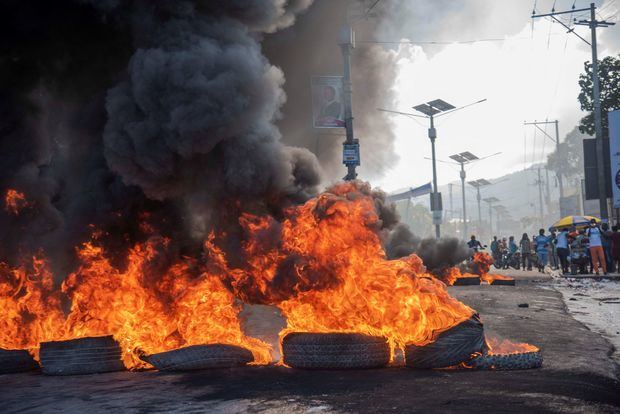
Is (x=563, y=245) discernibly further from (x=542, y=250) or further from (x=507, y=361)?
(x=507, y=361)

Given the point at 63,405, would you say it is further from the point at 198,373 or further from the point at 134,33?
the point at 134,33

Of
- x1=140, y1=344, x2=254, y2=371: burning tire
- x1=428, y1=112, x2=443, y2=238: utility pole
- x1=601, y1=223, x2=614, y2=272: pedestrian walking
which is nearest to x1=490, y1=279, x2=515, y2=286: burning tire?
x1=601, y1=223, x2=614, y2=272: pedestrian walking

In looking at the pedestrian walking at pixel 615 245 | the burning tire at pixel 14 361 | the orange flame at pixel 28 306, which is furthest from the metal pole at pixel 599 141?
the burning tire at pixel 14 361

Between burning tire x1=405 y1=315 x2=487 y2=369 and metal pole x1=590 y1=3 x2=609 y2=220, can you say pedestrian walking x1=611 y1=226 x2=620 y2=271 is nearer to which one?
metal pole x1=590 y1=3 x2=609 y2=220

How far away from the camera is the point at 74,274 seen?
8516mm

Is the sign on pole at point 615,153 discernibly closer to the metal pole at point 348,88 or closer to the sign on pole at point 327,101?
the metal pole at point 348,88

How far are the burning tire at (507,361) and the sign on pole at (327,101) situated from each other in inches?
320

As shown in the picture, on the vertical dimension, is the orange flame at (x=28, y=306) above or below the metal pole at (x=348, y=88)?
below

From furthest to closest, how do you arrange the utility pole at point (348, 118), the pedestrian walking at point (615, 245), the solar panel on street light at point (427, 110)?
the solar panel on street light at point (427, 110) < the pedestrian walking at point (615, 245) < the utility pole at point (348, 118)

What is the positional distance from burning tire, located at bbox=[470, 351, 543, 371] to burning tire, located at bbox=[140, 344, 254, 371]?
2.57m

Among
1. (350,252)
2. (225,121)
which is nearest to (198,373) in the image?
(350,252)

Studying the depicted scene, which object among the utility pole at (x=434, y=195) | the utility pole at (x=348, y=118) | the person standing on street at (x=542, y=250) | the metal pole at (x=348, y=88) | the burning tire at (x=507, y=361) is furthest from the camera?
the utility pole at (x=434, y=195)

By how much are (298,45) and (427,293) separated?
22.2 feet

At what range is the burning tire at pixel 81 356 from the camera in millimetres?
7520
